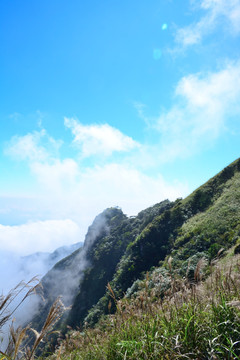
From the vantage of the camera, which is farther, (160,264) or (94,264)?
(94,264)

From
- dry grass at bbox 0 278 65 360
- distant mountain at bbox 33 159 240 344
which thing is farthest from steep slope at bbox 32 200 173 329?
dry grass at bbox 0 278 65 360

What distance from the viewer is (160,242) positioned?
120 feet

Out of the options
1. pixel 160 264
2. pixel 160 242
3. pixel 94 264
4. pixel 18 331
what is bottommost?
pixel 160 264

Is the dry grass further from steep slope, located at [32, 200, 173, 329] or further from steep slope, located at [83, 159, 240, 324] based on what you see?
steep slope, located at [32, 200, 173, 329]

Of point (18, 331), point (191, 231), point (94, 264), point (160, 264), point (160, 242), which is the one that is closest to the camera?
point (18, 331)

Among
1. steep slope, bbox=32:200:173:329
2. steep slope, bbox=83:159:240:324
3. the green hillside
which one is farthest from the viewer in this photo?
steep slope, bbox=32:200:173:329

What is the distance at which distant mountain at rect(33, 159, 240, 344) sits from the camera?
24.6m

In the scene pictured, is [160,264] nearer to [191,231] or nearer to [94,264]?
[191,231]

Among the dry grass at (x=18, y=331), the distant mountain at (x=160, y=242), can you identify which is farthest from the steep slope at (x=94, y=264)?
the dry grass at (x=18, y=331)

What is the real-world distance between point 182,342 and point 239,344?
669 mm

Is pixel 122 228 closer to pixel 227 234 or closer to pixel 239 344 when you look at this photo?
pixel 227 234

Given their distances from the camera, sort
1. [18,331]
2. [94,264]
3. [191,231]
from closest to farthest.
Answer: [18,331] < [191,231] < [94,264]

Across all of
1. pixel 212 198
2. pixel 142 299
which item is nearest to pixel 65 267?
pixel 212 198

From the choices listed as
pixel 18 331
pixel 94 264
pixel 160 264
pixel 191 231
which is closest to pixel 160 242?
pixel 160 264
